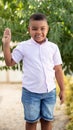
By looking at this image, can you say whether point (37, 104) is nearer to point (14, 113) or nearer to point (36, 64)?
point (36, 64)

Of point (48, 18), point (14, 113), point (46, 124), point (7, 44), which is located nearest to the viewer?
point (7, 44)

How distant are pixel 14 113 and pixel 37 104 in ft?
11.0

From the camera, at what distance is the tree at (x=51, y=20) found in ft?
14.6

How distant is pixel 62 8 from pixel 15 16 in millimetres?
782

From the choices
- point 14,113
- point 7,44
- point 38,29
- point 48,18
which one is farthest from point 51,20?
point 14,113

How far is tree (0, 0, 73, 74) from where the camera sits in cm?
445

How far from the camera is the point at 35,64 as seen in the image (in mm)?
3553

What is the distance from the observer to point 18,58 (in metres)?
3.58

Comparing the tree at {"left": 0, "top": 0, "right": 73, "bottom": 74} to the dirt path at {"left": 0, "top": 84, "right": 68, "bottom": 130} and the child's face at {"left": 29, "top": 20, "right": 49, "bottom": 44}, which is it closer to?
the child's face at {"left": 29, "top": 20, "right": 49, "bottom": 44}

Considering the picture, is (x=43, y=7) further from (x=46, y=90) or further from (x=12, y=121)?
(x=12, y=121)

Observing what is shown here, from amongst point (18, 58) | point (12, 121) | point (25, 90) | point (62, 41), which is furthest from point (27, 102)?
point (12, 121)

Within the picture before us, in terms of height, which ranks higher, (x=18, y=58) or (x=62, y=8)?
(x=62, y=8)

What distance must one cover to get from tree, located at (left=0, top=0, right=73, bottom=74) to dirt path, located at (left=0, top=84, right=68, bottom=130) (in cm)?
146

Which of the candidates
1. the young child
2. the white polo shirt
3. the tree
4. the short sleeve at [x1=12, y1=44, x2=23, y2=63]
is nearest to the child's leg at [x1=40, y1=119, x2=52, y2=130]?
the young child
